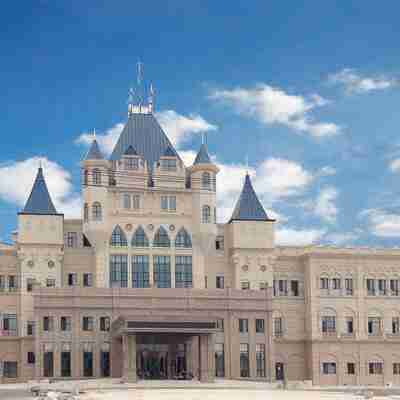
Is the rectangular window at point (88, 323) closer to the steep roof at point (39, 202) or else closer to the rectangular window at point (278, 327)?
the steep roof at point (39, 202)

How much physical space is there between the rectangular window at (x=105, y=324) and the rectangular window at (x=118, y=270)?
586 cm

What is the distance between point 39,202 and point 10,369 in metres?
18.3

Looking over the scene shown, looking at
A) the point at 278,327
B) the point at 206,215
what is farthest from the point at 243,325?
the point at 206,215

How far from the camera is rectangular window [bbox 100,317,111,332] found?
107438 mm

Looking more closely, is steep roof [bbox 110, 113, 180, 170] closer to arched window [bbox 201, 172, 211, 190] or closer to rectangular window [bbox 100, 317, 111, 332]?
arched window [bbox 201, 172, 211, 190]

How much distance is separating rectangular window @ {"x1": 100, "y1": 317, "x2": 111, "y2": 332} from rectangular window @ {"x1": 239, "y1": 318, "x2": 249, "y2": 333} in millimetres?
13906

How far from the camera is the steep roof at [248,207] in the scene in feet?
385

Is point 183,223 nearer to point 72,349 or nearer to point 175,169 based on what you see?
point 175,169

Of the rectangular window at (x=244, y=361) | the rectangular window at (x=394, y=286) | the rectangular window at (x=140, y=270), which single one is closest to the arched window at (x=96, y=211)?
the rectangular window at (x=140, y=270)

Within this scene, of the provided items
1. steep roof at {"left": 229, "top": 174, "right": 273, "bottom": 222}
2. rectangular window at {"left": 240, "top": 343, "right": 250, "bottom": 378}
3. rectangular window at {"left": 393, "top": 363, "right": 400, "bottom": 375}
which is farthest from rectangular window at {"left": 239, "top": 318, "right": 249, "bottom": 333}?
rectangular window at {"left": 393, "top": 363, "right": 400, "bottom": 375}

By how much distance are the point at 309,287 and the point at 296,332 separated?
5359 mm

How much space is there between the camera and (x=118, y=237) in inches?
4481

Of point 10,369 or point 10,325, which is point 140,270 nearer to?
point 10,325

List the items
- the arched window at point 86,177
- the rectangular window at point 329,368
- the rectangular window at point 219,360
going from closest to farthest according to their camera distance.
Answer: the rectangular window at point 219,360, the arched window at point 86,177, the rectangular window at point 329,368
